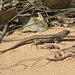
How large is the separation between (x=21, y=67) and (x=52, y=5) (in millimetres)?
5041

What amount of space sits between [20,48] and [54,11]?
3684 millimetres

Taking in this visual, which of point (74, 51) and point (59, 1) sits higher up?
point (59, 1)

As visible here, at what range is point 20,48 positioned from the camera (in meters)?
5.07

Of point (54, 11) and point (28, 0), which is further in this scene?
point (28, 0)

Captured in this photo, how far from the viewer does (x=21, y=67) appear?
3.69 m

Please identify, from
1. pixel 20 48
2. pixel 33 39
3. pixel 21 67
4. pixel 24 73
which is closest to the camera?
pixel 24 73

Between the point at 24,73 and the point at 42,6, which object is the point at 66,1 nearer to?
the point at 42,6

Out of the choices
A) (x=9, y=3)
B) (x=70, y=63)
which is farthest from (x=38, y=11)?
(x=70, y=63)

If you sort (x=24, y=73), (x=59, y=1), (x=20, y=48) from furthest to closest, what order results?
(x=59, y=1) → (x=20, y=48) → (x=24, y=73)

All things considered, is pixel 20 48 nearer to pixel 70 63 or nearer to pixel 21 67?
pixel 21 67

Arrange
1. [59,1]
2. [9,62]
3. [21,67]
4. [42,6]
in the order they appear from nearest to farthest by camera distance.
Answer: [21,67] < [9,62] < [59,1] < [42,6]

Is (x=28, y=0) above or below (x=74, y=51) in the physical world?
above

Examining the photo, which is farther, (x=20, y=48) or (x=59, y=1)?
(x=59, y=1)

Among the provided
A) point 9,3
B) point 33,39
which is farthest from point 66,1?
point 9,3
